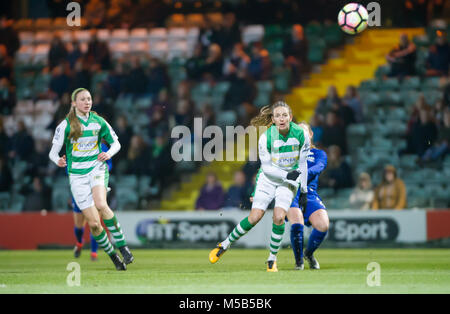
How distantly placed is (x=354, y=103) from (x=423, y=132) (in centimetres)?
164

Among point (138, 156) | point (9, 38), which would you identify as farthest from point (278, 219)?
point (9, 38)

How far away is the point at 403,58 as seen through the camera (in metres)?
17.3

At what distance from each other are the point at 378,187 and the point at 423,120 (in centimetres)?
181

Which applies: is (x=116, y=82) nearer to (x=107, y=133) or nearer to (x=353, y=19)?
(x=353, y=19)

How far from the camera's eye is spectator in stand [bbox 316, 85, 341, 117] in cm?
1658

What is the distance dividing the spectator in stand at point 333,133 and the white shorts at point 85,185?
7.38m

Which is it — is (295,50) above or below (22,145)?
above

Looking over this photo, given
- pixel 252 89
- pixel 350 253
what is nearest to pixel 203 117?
pixel 252 89

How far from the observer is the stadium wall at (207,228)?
574 inches

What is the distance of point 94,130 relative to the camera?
935cm

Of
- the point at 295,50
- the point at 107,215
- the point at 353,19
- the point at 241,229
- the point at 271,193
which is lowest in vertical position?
the point at 241,229

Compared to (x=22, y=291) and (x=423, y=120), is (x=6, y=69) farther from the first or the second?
(x=22, y=291)

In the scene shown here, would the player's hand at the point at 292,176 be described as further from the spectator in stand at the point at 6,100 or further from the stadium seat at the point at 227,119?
the spectator in stand at the point at 6,100

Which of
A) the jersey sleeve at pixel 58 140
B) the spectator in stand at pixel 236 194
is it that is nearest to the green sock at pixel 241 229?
the jersey sleeve at pixel 58 140
